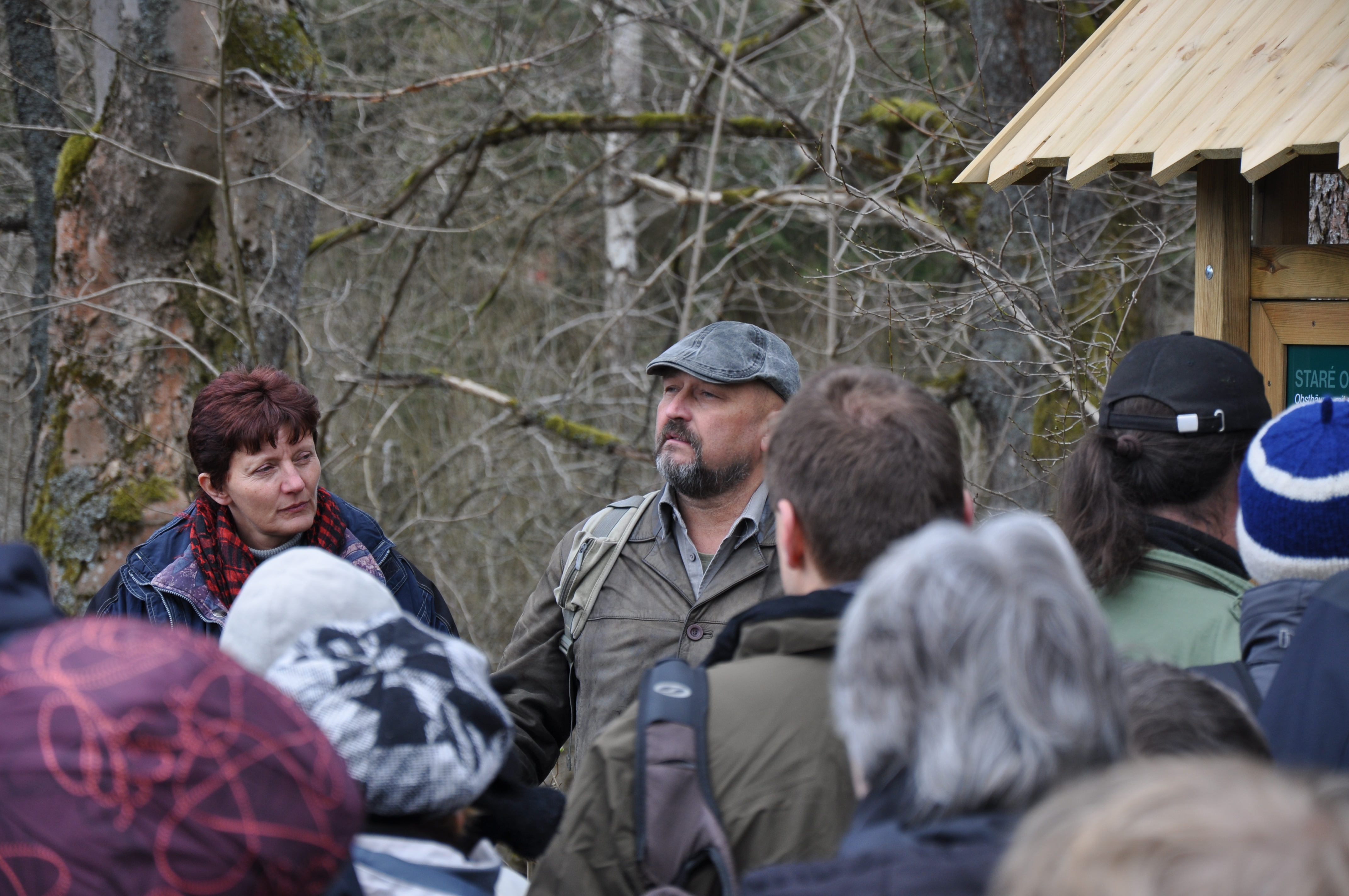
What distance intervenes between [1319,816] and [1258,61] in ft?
7.15

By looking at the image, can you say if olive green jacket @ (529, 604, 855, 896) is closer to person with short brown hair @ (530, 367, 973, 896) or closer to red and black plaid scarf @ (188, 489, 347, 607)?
person with short brown hair @ (530, 367, 973, 896)

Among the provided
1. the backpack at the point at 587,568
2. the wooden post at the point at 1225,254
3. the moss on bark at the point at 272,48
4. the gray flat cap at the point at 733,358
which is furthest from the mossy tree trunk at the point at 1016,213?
the moss on bark at the point at 272,48

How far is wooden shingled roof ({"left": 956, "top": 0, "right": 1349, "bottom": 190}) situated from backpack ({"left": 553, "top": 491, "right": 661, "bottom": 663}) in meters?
1.27

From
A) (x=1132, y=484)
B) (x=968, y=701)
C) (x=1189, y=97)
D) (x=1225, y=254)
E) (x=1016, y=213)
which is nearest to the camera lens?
(x=968, y=701)

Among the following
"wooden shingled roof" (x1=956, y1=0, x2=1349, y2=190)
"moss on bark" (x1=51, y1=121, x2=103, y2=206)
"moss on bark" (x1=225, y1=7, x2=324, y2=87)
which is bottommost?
"wooden shingled roof" (x1=956, y1=0, x2=1349, y2=190)

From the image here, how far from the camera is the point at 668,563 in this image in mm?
2664

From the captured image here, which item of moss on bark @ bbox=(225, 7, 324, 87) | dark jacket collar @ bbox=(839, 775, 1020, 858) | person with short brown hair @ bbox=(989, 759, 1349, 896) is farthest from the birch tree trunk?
person with short brown hair @ bbox=(989, 759, 1349, 896)

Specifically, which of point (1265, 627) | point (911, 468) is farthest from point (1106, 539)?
point (911, 468)

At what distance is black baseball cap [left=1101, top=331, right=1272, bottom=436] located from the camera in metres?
2.00

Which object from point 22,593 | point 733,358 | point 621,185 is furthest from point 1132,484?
point 621,185

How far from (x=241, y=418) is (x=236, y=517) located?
274mm

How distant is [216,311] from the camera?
436cm

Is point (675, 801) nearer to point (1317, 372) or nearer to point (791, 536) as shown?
point (791, 536)

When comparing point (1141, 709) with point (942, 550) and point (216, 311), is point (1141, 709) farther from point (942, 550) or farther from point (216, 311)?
point (216, 311)
